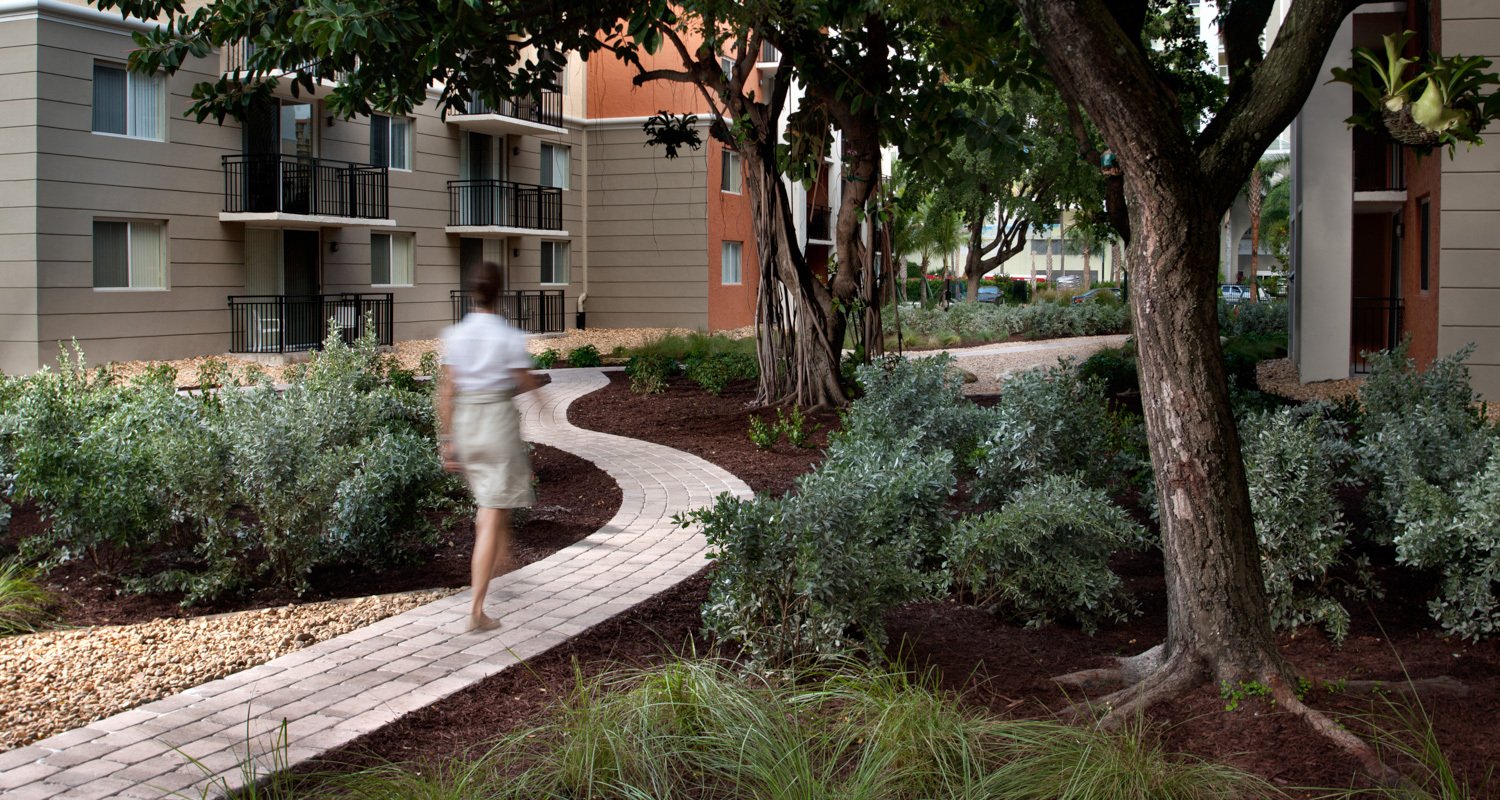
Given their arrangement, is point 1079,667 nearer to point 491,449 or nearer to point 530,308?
point 491,449

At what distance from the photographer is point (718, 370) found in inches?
618

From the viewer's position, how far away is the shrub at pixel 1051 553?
214 inches

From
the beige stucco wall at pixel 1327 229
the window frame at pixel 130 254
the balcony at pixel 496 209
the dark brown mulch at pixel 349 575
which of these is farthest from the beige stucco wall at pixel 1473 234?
the balcony at pixel 496 209

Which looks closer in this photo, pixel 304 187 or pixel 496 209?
pixel 304 187

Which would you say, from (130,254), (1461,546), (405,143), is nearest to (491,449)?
(1461,546)

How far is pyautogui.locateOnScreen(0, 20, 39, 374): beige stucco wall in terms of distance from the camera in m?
19.1

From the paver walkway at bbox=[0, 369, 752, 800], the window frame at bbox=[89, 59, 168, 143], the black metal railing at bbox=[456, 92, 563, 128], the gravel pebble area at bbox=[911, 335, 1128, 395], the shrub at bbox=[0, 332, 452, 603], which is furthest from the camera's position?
the black metal railing at bbox=[456, 92, 563, 128]

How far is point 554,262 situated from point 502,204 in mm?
3316

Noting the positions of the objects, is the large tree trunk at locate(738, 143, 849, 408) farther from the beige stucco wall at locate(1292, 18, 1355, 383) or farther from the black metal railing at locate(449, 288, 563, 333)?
the black metal railing at locate(449, 288, 563, 333)

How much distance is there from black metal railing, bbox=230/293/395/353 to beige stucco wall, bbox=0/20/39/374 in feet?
13.0

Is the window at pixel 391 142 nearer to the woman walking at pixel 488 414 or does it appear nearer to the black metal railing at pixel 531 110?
the black metal railing at pixel 531 110

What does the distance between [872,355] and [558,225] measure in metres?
20.0

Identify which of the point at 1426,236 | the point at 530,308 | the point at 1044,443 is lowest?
the point at 1044,443

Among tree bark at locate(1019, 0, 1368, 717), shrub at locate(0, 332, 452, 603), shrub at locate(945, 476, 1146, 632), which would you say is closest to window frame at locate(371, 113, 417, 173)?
shrub at locate(0, 332, 452, 603)
